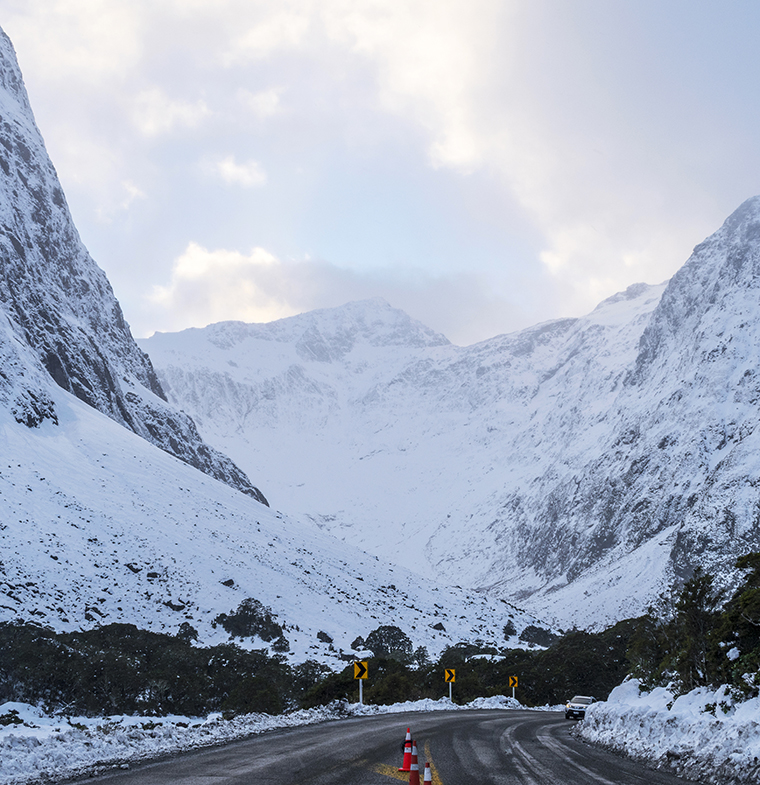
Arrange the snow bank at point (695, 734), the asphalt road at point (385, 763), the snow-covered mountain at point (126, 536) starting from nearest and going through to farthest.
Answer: the snow bank at point (695, 734), the asphalt road at point (385, 763), the snow-covered mountain at point (126, 536)

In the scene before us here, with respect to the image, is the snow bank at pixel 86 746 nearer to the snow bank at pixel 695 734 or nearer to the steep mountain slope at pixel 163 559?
the snow bank at pixel 695 734

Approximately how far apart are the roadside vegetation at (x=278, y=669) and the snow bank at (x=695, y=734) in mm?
1855

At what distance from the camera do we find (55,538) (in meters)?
60.2

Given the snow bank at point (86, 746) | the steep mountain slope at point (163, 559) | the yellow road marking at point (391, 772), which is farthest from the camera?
the steep mountain slope at point (163, 559)

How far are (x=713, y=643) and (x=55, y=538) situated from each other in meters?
58.5

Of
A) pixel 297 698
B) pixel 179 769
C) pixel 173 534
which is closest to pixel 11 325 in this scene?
pixel 173 534

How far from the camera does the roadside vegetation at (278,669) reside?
2019cm

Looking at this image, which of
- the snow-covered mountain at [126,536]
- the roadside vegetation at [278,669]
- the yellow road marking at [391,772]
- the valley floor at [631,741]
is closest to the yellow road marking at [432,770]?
the yellow road marking at [391,772]

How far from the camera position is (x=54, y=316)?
12425 centimetres

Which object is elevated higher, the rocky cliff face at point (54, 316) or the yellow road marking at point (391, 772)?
the rocky cliff face at point (54, 316)

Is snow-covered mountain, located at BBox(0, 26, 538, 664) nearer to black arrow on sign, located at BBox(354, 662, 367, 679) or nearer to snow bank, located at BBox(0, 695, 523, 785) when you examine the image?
black arrow on sign, located at BBox(354, 662, 367, 679)

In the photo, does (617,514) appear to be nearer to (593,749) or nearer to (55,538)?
(55,538)

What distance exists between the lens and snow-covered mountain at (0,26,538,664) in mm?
58031

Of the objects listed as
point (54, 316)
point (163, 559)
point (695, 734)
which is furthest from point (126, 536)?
point (54, 316)
